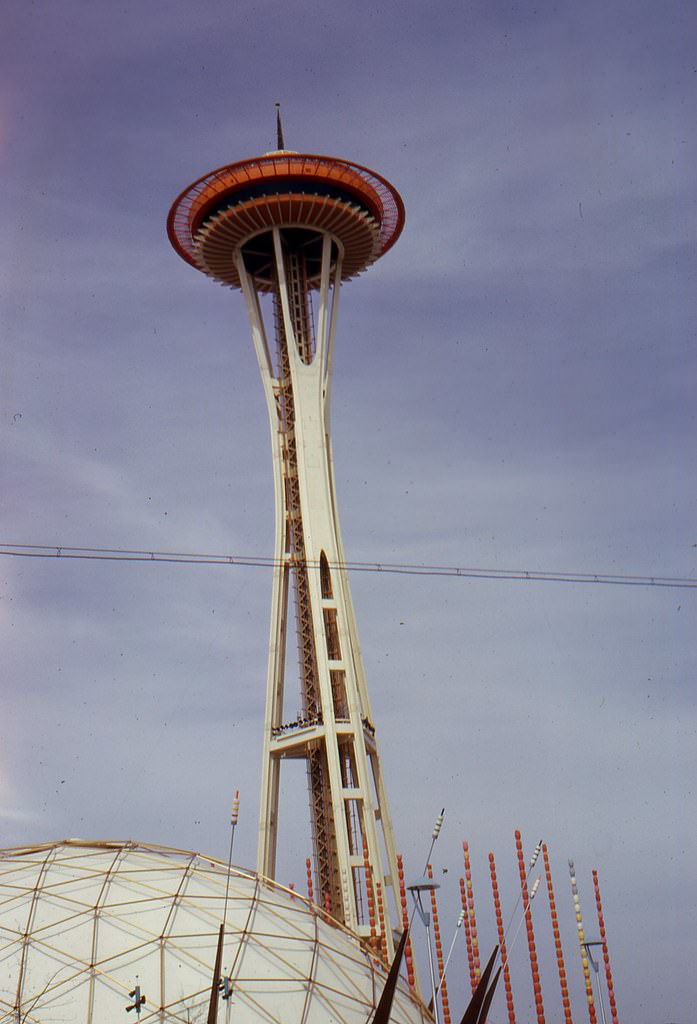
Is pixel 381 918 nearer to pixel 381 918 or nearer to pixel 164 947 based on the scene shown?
pixel 381 918

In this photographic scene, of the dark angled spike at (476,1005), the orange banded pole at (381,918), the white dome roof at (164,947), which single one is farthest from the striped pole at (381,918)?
the dark angled spike at (476,1005)

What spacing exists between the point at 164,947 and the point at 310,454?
31062 mm

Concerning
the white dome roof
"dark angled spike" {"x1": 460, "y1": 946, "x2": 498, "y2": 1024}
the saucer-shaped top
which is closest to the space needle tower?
the saucer-shaped top

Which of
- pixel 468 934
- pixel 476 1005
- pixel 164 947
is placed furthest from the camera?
pixel 468 934

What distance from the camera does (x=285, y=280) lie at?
60.6m

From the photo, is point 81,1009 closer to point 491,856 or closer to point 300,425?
point 491,856

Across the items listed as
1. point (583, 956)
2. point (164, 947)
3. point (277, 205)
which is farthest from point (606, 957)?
point (277, 205)

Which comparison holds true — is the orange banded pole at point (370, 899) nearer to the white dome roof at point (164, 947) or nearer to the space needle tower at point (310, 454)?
the space needle tower at point (310, 454)

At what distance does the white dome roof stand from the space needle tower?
1761 cm

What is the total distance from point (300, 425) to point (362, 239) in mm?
10787

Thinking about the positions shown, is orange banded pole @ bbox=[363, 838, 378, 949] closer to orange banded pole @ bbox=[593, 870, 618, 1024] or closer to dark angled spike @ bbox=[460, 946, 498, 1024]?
orange banded pole @ bbox=[593, 870, 618, 1024]

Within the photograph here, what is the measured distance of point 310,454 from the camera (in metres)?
57.8

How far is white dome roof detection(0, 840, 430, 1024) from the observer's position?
28.5 m

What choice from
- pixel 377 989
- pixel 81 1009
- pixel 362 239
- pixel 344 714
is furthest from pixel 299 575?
pixel 81 1009
